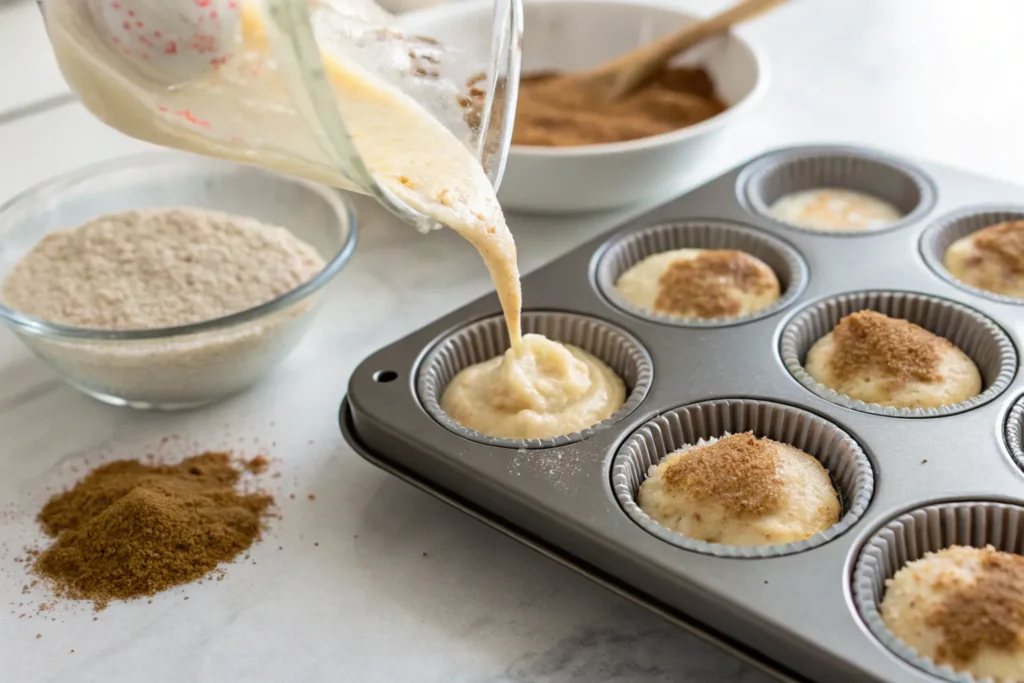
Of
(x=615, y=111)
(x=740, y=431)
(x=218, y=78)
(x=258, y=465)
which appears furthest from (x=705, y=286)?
(x=218, y=78)

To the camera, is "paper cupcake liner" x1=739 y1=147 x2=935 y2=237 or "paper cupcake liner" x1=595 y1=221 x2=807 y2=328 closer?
"paper cupcake liner" x1=595 y1=221 x2=807 y2=328

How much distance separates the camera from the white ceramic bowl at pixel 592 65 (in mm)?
2023

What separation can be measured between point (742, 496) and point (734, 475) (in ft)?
0.11

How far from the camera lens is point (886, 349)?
5.28 feet

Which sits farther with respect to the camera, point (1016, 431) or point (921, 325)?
point (921, 325)

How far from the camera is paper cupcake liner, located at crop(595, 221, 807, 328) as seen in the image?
5.89ft

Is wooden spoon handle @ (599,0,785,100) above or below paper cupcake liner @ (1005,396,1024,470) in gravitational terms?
above

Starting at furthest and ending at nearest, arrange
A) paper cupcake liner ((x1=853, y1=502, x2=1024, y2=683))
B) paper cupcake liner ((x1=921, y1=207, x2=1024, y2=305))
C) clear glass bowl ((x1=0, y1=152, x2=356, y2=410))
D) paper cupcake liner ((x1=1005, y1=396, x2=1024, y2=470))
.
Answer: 1. paper cupcake liner ((x1=921, y1=207, x2=1024, y2=305))
2. clear glass bowl ((x1=0, y1=152, x2=356, y2=410))
3. paper cupcake liner ((x1=1005, y1=396, x2=1024, y2=470))
4. paper cupcake liner ((x1=853, y1=502, x2=1024, y2=683))

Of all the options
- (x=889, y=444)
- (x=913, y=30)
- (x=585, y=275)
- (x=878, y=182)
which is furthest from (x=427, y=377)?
(x=913, y=30)

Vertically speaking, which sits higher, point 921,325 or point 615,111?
point 615,111

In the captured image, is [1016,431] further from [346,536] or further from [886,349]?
[346,536]

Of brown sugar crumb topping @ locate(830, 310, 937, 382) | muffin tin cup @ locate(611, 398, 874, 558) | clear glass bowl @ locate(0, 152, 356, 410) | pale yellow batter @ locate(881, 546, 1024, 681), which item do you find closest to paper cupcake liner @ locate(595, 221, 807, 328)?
brown sugar crumb topping @ locate(830, 310, 937, 382)

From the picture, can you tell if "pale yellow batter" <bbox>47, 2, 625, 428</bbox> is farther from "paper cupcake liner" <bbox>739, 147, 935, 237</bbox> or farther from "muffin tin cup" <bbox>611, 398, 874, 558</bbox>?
"paper cupcake liner" <bbox>739, 147, 935, 237</bbox>

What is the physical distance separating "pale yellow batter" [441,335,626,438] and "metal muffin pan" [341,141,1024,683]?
3.3 inches
